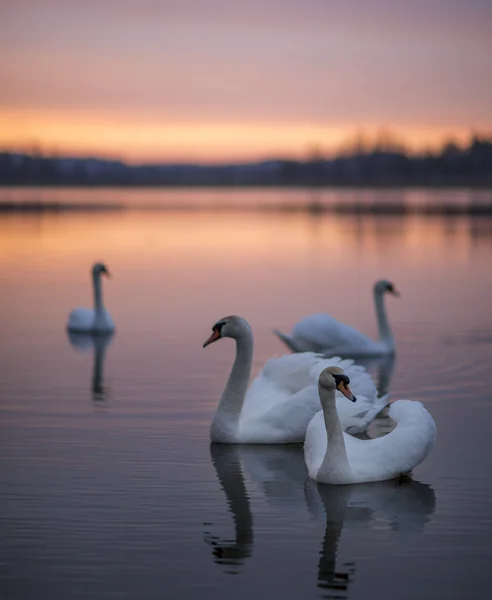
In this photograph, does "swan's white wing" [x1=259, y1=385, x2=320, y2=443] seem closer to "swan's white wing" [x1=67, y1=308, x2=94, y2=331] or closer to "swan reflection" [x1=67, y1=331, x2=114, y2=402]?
"swan reflection" [x1=67, y1=331, x2=114, y2=402]

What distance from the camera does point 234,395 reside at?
10.0 m

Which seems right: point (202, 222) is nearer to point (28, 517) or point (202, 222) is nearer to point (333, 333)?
point (333, 333)

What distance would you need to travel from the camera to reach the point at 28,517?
7.90 metres

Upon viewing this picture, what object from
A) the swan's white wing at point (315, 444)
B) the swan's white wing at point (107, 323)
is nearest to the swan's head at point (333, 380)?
the swan's white wing at point (315, 444)

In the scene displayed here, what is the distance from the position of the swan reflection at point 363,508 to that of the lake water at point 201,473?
0.02 meters

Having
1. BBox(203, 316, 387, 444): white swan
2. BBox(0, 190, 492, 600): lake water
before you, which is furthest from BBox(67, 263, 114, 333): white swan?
BBox(203, 316, 387, 444): white swan

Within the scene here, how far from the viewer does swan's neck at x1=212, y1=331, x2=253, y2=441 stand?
993cm

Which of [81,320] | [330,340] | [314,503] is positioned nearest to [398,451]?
[314,503]

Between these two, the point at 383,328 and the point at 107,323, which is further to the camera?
the point at 107,323

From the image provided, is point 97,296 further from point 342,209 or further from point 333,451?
point 342,209

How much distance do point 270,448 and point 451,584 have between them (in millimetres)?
3321

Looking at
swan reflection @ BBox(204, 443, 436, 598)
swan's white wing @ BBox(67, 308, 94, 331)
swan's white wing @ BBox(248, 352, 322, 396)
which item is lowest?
swan reflection @ BBox(204, 443, 436, 598)

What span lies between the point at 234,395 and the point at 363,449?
147 cm

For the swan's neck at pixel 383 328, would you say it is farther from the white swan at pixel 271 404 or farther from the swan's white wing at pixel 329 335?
the white swan at pixel 271 404
